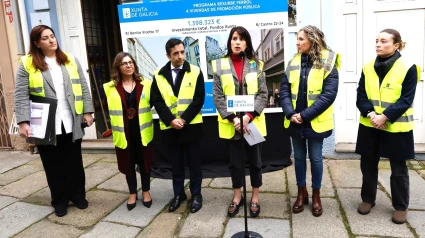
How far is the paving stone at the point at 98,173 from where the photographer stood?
172 inches

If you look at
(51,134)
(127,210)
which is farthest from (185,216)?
(51,134)

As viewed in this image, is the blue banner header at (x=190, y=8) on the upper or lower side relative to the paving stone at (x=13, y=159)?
upper

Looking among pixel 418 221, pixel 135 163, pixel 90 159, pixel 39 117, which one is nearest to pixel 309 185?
pixel 418 221

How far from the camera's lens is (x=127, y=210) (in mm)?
3514

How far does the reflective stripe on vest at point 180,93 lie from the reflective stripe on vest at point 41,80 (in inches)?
33.0

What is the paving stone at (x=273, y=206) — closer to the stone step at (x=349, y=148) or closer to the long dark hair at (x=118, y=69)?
the stone step at (x=349, y=148)

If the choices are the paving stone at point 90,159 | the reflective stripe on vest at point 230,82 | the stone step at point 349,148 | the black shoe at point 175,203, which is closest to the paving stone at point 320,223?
the reflective stripe on vest at point 230,82

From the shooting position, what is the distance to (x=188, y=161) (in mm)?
3475

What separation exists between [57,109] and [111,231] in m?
1.30

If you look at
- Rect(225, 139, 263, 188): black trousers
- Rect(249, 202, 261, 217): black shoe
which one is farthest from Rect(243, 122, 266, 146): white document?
Rect(249, 202, 261, 217): black shoe

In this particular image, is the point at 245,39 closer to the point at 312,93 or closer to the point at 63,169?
the point at 312,93

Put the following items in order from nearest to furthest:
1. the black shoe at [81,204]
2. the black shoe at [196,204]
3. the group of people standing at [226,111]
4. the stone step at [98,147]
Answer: the group of people standing at [226,111], the black shoe at [196,204], the black shoe at [81,204], the stone step at [98,147]

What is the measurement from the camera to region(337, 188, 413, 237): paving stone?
9.32 ft

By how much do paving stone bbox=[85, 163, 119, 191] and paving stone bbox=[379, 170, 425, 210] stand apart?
343 cm
